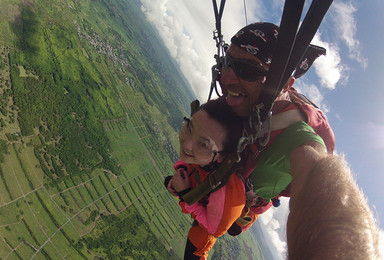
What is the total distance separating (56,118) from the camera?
78.4m

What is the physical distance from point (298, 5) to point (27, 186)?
7342 centimetres

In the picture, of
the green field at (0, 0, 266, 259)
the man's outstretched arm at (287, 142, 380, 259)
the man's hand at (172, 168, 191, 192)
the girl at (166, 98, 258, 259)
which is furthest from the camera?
the green field at (0, 0, 266, 259)

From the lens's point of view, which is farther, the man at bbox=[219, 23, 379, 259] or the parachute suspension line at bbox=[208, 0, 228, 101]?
the parachute suspension line at bbox=[208, 0, 228, 101]

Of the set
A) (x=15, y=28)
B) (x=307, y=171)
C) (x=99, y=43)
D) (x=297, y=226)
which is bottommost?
(x=297, y=226)

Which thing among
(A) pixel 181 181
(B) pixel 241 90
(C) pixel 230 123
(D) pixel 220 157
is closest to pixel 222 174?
(D) pixel 220 157

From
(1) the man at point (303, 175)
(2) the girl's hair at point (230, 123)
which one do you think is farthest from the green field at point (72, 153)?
(1) the man at point (303, 175)

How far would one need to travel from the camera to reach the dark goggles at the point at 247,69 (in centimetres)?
243

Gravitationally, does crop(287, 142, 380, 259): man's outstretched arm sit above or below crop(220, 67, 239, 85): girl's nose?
below

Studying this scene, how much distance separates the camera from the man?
1124 millimetres

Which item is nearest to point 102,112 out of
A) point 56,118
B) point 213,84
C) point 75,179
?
point 56,118

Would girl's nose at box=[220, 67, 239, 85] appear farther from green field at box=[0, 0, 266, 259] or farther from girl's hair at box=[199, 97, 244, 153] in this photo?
green field at box=[0, 0, 266, 259]

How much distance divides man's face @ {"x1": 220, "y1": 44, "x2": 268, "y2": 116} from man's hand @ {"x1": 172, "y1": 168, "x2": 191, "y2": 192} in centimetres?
124

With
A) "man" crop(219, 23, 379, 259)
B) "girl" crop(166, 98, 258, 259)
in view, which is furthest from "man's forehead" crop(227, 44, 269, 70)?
"girl" crop(166, 98, 258, 259)

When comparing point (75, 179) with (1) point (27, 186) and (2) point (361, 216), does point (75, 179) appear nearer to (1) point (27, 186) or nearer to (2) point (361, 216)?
(1) point (27, 186)
